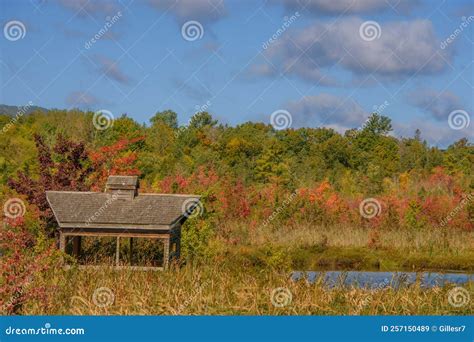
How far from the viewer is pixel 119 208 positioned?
18.6m

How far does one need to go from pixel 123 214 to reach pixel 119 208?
37cm

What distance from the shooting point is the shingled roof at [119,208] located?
18047 millimetres

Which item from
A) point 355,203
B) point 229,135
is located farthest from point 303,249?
point 229,135

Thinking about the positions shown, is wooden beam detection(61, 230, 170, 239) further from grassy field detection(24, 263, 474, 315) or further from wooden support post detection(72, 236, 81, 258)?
grassy field detection(24, 263, 474, 315)

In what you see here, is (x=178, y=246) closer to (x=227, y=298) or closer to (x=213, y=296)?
(x=213, y=296)

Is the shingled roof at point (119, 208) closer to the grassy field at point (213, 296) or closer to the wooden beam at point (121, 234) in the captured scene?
the wooden beam at point (121, 234)

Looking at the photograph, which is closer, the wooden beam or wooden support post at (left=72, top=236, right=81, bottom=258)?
the wooden beam

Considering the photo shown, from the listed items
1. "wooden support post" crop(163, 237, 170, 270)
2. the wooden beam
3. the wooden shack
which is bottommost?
"wooden support post" crop(163, 237, 170, 270)

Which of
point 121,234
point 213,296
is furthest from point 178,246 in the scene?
point 213,296

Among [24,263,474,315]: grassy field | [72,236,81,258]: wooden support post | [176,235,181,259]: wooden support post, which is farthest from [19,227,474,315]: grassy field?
[72,236,81,258]: wooden support post

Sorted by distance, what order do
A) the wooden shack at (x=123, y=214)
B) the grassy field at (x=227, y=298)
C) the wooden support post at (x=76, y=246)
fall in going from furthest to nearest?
the wooden support post at (x=76, y=246)
the wooden shack at (x=123, y=214)
the grassy field at (x=227, y=298)

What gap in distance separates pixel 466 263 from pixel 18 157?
2204cm

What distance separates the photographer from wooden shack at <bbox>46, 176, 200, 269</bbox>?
18.0 metres

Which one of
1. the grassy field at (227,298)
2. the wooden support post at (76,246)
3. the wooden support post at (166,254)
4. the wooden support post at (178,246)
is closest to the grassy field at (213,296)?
the grassy field at (227,298)
